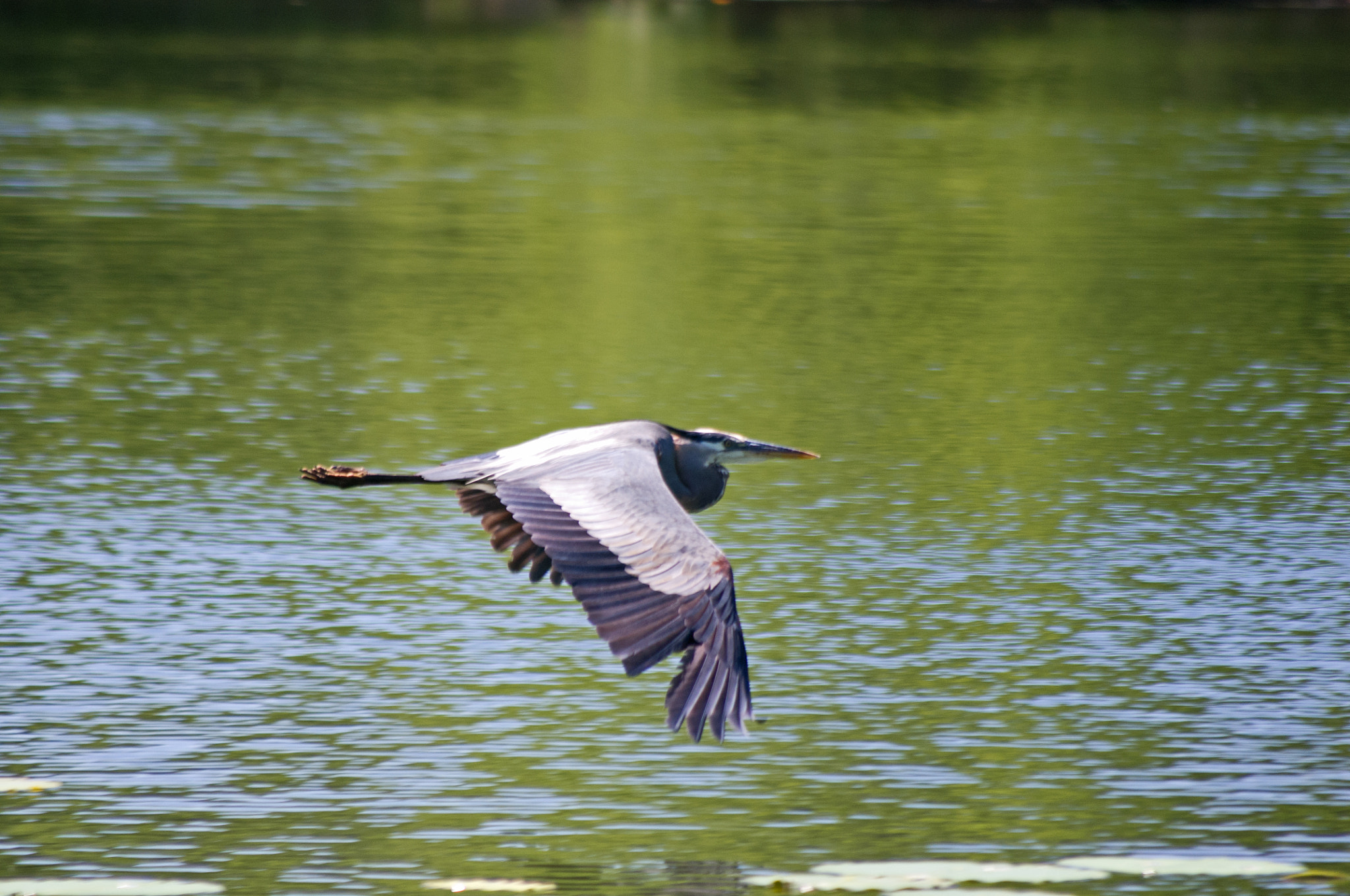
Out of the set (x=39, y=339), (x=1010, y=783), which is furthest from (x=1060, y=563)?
(x=39, y=339)

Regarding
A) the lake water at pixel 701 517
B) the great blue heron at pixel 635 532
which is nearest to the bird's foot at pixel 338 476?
the great blue heron at pixel 635 532

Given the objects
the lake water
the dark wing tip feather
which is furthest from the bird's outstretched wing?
the lake water

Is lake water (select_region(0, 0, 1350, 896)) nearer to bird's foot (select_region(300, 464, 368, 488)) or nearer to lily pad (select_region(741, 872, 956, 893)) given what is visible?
lily pad (select_region(741, 872, 956, 893))

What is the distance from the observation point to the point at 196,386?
41.8 ft

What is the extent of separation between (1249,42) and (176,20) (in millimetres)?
22529

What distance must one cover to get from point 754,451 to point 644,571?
146 cm

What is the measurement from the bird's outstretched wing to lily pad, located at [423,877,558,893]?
0.56 meters

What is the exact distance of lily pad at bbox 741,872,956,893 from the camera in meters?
5.64

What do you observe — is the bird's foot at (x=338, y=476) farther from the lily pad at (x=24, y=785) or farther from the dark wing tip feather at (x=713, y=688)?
the dark wing tip feather at (x=713, y=688)

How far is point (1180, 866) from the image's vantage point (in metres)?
5.92

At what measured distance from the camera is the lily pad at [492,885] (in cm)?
563

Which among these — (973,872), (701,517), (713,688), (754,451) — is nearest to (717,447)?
(754,451)

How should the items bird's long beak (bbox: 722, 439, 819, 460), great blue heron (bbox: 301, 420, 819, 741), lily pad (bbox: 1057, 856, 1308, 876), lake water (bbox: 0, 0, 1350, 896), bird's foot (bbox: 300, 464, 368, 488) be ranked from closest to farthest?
great blue heron (bbox: 301, 420, 819, 741) → lily pad (bbox: 1057, 856, 1308, 876) → lake water (bbox: 0, 0, 1350, 896) → bird's foot (bbox: 300, 464, 368, 488) → bird's long beak (bbox: 722, 439, 819, 460)

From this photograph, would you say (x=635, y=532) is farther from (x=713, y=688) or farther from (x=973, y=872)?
(x=973, y=872)
